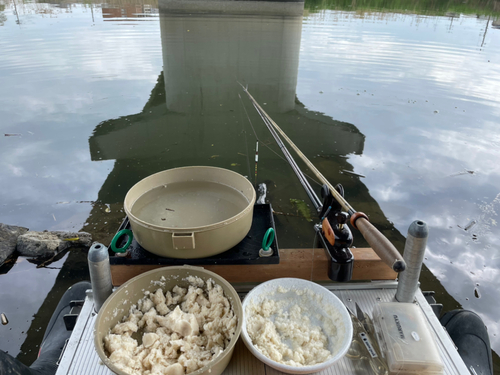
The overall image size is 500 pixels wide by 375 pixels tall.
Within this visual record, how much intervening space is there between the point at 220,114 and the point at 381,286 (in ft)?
12.3

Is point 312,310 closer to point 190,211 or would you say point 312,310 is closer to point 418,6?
point 190,211

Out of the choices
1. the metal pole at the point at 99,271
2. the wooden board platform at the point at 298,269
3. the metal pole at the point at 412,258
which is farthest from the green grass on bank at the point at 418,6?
the metal pole at the point at 99,271

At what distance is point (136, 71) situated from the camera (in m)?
6.54

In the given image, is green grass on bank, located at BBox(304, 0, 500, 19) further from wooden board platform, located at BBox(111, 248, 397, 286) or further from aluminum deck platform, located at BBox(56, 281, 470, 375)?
aluminum deck platform, located at BBox(56, 281, 470, 375)

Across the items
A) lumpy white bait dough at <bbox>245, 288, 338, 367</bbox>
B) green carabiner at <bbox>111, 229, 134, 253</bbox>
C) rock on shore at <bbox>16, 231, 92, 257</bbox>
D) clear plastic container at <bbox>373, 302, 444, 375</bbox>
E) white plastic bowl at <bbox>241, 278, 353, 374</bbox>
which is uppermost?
green carabiner at <bbox>111, 229, 134, 253</bbox>

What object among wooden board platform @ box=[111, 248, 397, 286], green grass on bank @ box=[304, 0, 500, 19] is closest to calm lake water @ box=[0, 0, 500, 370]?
wooden board platform @ box=[111, 248, 397, 286]

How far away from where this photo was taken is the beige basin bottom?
1.35 meters

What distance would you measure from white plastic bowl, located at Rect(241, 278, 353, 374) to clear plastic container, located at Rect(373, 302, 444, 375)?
0.36ft

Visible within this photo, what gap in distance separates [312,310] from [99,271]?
726 millimetres

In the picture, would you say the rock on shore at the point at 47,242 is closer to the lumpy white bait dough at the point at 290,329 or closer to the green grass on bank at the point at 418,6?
the lumpy white bait dough at the point at 290,329

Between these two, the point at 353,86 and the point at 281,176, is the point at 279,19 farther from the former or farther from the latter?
the point at 281,176

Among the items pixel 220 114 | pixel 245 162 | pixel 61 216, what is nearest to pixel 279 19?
pixel 220 114

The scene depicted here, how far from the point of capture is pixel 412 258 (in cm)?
113

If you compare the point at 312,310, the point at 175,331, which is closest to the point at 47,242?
the point at 175,331
